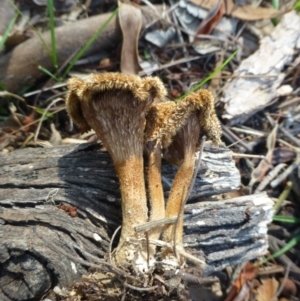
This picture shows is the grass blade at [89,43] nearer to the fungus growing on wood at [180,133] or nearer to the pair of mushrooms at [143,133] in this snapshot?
the pair of mushrooms at [143,133]

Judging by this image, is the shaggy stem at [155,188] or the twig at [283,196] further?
the twig at [283,196]

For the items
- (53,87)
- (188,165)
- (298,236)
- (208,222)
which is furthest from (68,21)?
(298,236)

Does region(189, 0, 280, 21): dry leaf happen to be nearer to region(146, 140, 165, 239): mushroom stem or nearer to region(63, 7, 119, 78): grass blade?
region(63, 7, 119, 78): grass blade

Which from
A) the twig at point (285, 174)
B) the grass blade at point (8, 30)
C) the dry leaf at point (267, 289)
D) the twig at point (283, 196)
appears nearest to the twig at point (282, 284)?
the dry leaf at point (267, 289)

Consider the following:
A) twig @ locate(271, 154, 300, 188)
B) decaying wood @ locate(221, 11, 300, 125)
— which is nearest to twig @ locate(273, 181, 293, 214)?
twig @ locate(271, 154, 300, 188)

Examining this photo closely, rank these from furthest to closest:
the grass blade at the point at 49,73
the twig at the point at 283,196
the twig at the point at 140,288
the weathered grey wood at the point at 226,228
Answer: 1. the twig at the point at 283,196
2. the grass blade at the point at 49,73
3. the weathered grey wood at the point at 226,228
4. the twig at the point at 140,288

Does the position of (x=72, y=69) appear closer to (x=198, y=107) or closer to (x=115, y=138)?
(x=115, y=138)

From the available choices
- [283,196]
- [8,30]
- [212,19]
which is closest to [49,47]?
[8,30]
